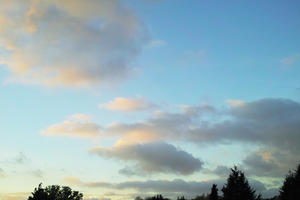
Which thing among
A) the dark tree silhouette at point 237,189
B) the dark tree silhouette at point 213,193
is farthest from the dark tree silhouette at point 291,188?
the dark tree silhouette at point 213,193

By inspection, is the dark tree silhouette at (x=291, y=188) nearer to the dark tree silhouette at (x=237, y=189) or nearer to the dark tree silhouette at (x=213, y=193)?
the dark tree silhouette at (x=237, y=189)

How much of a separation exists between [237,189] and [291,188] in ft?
26.2

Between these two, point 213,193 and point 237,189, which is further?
point 213,193

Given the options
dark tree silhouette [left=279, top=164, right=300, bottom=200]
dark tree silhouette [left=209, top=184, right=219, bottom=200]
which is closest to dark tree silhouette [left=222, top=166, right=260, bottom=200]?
dark tree silhouette [left=279, top=164, right=300, bottom=200]

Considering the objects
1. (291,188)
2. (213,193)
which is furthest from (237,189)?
A: (213,193)

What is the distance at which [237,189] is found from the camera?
113 ft

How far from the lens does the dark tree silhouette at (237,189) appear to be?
34.2 m

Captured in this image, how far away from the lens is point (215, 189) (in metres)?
53.0

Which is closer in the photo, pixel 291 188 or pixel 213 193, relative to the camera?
pixel 291 188

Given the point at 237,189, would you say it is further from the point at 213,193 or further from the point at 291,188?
the point at 213,193

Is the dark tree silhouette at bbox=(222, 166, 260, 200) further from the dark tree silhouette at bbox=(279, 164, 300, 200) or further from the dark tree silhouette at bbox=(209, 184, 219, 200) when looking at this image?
the dark tree silhouette at bbox=(209, 184, 219, 200)

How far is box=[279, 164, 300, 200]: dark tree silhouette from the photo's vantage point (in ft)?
117

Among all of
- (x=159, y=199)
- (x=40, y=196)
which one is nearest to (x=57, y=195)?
(x=40, y=196)

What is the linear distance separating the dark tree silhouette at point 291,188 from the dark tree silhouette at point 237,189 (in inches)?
184
